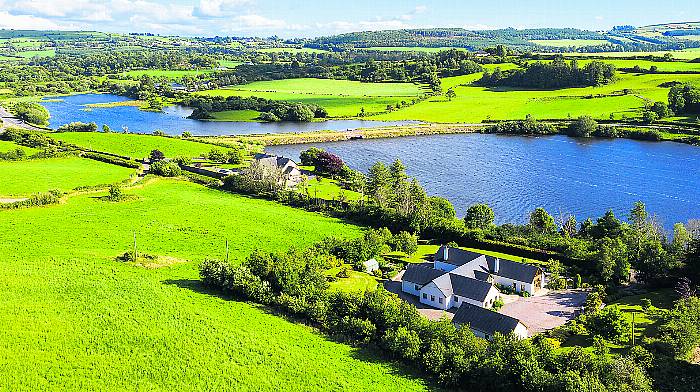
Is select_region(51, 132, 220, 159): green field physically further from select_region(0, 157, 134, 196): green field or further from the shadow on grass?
the shadow on grass

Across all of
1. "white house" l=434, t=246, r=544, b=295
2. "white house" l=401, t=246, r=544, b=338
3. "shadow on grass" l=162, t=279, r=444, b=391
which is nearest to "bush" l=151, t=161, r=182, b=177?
"shadow on grass" l=162, t=279, r=444, b=391

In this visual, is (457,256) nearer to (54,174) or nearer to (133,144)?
(54,174)

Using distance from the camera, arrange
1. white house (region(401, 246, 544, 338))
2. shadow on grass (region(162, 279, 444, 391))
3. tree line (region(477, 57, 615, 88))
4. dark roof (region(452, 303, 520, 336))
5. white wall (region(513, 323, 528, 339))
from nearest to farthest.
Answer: shadow on grass (region(162, 279, 444, 391)) → white wall (region(513, 323, 528, 339)) → dark roof (region(452, 303, 520, 336)) → white house (region(401, 246, 544, 338)) → tree line (region(477, 57, 615, 88))

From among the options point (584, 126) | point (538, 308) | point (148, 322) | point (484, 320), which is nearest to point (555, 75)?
point (584, 126)

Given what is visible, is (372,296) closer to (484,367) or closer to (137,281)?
(484,367)

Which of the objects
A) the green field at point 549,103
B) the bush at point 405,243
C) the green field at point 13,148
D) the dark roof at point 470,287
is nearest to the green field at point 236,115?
the green field at point 549,103

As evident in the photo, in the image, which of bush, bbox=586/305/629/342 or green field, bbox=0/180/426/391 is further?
bush, bbox=586/305/629/342
